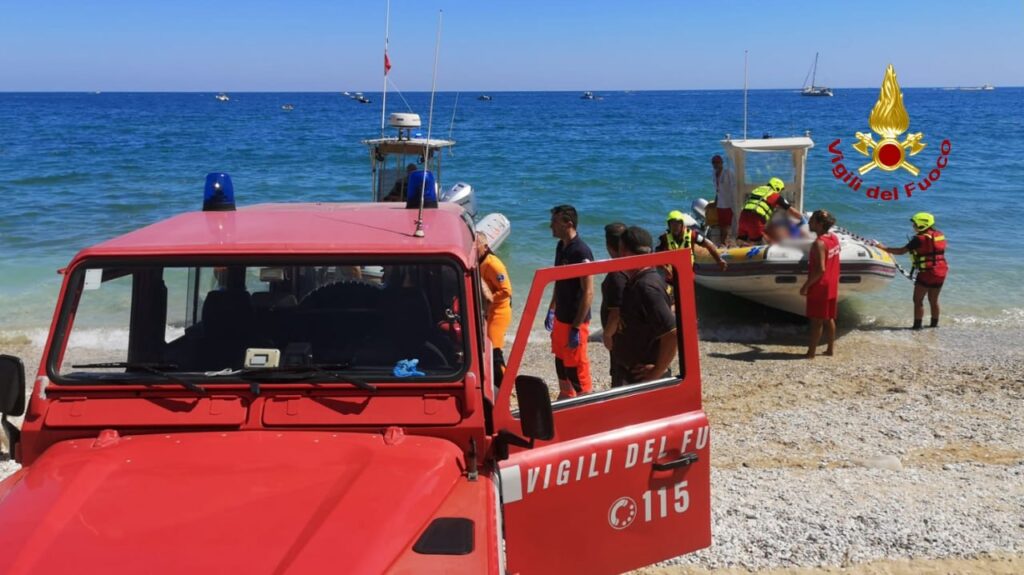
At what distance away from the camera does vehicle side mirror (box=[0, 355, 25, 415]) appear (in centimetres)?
330

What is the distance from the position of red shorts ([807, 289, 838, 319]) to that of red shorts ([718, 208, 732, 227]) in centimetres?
307

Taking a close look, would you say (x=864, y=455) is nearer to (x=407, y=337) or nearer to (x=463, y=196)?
(x=407, y=337)

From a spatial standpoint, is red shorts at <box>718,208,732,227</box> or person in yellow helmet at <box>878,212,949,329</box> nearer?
person in yellow helmet at <box>878,212,949,329</box>

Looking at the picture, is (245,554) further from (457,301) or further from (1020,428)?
(1020,428)

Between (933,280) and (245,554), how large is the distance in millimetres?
10687

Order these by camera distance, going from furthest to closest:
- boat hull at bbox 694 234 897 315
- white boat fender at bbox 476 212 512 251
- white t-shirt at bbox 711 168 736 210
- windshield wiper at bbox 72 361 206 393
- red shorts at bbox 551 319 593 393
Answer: white boat fender at bbox 476 212 512 251, white t-shirt at bbox 711 168 736 210, boat hull at bbox 694 234 897 315, red shorts at bbox 551 319 593 393, windshield wiper at bbox 72 361 206 393

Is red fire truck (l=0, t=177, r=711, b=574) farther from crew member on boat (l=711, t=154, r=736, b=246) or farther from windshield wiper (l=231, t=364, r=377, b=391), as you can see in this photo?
crew member on boat (l=711, t=154, r=736, b=246)

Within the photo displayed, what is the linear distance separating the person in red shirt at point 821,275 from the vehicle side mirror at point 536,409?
729 centimetres

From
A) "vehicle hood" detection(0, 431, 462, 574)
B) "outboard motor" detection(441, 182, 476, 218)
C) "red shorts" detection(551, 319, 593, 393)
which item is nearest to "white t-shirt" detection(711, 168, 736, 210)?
"outboard motor" detection(441, 182, 476, 218)

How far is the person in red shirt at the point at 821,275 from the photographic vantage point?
9742mm

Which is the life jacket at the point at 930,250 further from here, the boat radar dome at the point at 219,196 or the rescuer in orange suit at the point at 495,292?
the boat radar dome at the point at 219,196

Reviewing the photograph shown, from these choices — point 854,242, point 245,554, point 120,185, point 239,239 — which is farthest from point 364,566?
point 120,185

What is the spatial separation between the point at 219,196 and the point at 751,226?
27.7 ft

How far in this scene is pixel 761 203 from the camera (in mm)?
11523
